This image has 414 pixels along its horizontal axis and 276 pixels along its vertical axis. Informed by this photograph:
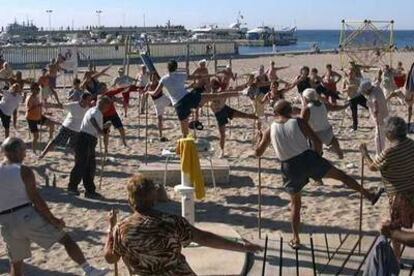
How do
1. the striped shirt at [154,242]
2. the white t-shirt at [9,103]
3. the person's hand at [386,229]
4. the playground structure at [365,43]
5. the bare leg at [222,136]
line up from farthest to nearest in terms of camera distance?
the playground structure at [365,43] → the white t-shirt at [9,103] → the bare leg at [222,136] → the person's hand at [386,229] → the striped shirt at [154,242]

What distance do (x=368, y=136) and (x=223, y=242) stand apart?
12.4 m

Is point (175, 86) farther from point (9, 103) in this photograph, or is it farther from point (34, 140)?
point (9, 103)

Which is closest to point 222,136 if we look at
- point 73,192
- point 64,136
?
point 64,136

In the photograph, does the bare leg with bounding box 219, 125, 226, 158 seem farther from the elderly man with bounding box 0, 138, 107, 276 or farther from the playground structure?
the playground structure

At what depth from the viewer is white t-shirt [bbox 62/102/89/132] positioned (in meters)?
11.7

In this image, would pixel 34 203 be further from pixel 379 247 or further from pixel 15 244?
pixel 379 247

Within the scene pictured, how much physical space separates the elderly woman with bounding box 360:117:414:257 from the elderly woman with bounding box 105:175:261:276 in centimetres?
259

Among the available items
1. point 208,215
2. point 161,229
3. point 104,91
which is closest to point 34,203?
point 161,229

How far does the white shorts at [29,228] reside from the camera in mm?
6262

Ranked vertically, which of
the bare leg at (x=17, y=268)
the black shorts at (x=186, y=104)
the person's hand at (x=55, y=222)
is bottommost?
the bare leg at (x=17, y=268)

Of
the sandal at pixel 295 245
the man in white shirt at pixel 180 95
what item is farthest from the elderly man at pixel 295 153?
the man in white shirt at pixel 180 95

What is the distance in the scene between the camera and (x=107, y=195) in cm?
1101

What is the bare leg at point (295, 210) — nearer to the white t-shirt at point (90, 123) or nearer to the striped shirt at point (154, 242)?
the striped shirt at point (154, 242)

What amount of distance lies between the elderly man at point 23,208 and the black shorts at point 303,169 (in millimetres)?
2394
